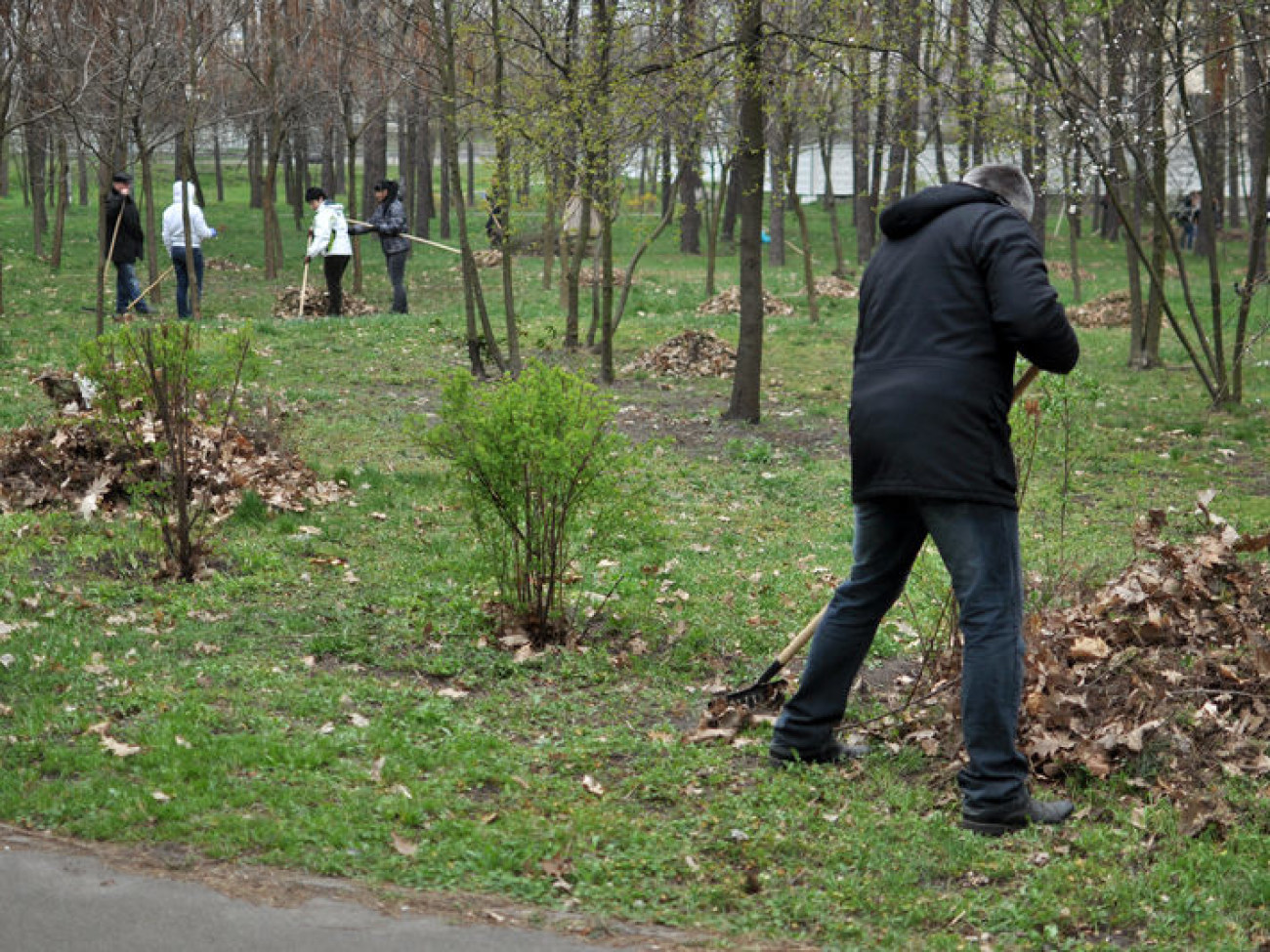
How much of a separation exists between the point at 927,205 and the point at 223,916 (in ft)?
9.37

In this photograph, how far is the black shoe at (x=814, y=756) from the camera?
190 inches

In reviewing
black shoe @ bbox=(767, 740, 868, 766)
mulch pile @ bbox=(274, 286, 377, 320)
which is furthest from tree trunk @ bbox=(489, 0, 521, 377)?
black shoe @ bbox=(767, 740, 868, 766)

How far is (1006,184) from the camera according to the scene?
14.4ft

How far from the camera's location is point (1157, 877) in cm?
387

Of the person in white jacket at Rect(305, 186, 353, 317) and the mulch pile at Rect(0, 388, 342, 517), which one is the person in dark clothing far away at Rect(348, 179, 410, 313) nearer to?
the person in white jacket at Rect(305, 186, 353, 317)

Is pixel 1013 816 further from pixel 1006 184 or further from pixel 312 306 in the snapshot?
pixel 312 306

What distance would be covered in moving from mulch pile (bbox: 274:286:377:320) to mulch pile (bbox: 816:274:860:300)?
24.4ft

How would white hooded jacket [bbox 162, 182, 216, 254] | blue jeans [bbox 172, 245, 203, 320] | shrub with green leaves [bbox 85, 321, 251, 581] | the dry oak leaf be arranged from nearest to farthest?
the dry oak leaf
shrub with green leaves [bbox 85, 321, 251, 581]
white hooded jacket [bbox 162, 182, 216, 254]
blue jeans [bbox 172, 245, 203, 320]

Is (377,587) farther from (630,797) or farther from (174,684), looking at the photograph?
(630,797)

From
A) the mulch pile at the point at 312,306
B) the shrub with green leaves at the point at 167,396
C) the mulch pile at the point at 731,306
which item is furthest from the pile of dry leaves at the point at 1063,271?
the shrub with green leaves at the point at 167,396

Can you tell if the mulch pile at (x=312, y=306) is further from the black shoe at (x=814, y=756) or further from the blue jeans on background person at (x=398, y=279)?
the black shoe at (x=814, y=756)

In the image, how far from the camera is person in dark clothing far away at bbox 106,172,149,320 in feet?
59.5

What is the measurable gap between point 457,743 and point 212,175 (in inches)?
2197

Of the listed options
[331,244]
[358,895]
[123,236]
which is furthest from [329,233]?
[358,895]
